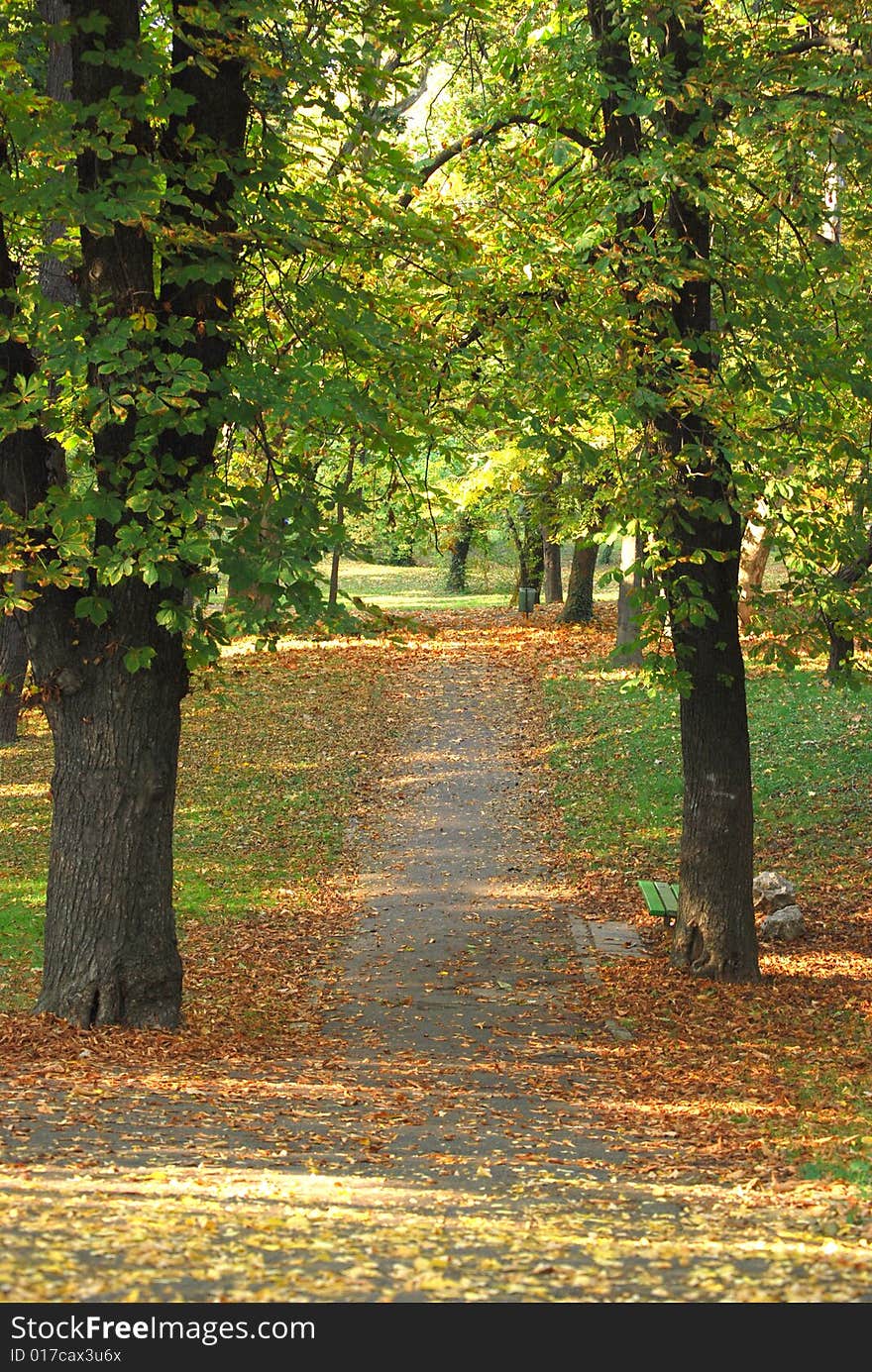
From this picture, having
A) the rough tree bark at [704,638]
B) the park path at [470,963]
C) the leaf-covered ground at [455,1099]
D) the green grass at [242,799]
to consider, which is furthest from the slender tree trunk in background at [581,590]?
the rough tree bark at [704,638]

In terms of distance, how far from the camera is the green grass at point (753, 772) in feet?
51.0

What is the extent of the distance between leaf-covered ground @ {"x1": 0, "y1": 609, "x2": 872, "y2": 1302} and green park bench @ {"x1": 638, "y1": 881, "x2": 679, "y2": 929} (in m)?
0.32

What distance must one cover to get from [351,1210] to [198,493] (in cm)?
403

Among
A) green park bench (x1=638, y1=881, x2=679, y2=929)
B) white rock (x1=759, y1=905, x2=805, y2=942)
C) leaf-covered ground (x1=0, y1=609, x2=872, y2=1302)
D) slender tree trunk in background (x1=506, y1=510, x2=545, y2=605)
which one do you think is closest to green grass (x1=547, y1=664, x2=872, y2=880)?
leaf-covered ground (x1=0, y1=609, x2=872, y2=1302)

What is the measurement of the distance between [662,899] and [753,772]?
5.06m

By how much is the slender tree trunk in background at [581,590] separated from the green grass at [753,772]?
681 centimetres

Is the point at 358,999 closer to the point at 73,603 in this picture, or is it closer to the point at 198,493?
the point at 73,603

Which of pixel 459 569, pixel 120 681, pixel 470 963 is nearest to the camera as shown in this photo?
pixel 120 681

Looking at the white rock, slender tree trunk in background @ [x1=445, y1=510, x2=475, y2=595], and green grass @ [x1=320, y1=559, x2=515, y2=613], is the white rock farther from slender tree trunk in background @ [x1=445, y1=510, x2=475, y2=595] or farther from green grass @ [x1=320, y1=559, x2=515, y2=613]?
slender tree trunk in background @ [x1=445, y1=510, x2=475, y2=595]

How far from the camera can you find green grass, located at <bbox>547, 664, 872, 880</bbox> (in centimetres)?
1555

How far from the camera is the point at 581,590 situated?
30.2m

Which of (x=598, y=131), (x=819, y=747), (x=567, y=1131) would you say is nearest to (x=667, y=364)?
(x=598, y=131)

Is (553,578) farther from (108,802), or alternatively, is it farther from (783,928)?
(108,802)

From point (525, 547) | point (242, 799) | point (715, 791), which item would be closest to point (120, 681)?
point (715, 791)
